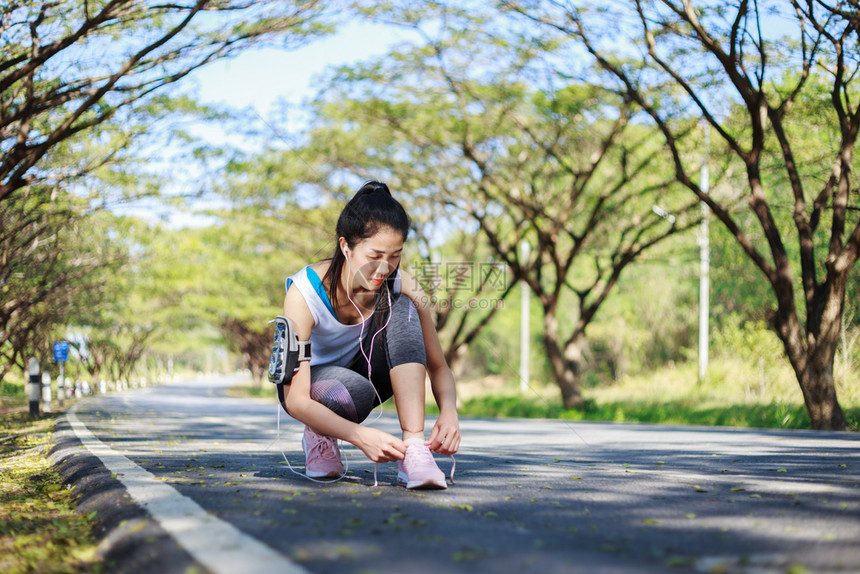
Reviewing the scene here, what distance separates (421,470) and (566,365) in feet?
45.5

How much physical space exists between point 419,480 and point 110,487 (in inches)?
56.3

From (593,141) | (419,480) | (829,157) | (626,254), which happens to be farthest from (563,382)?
(419,480)

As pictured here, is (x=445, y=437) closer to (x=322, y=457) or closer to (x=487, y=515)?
(x=487, y=515)

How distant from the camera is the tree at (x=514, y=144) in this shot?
51.7ft

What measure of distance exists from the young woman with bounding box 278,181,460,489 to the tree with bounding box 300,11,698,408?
11382mm

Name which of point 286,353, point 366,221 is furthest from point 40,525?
point 366,221

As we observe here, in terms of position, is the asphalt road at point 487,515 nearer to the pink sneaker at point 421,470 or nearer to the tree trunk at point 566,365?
the pink sneaker at point 421,470

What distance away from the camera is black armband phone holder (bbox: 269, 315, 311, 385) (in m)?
3.82

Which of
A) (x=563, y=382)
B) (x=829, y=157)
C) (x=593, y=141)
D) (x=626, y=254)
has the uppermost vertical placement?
(x=593, y=141)

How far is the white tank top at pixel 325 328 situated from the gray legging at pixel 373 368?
52 millimetres

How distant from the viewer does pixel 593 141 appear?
17125mm

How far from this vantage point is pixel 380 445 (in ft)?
11.6

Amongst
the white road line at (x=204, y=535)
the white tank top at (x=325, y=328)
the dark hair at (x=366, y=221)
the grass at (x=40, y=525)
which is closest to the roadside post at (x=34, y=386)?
the grass at (x=40, y=525)

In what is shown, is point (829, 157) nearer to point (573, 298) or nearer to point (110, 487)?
point (110, 487)
